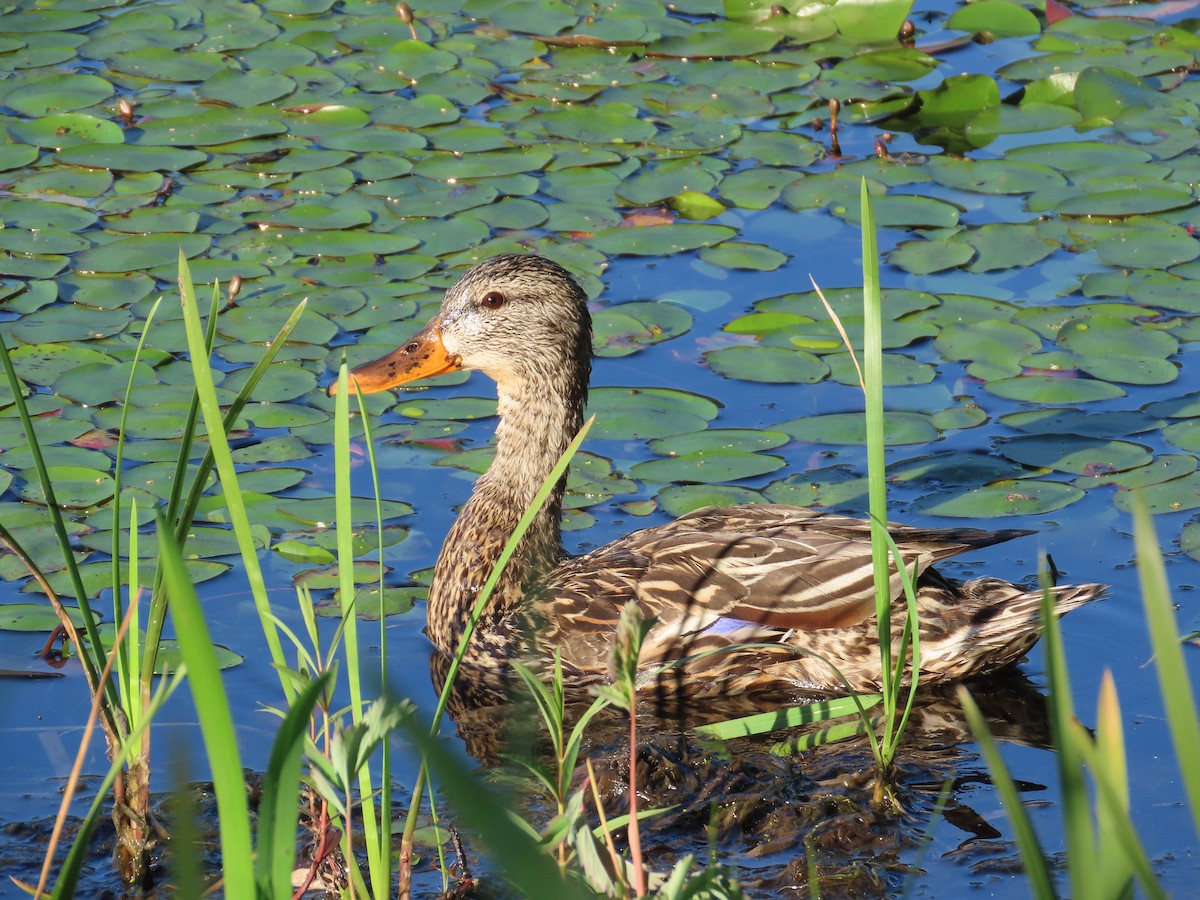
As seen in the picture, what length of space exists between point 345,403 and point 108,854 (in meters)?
1.30

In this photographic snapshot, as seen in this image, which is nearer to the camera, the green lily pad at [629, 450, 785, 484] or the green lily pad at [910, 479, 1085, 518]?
the green lily pad at [910, 479, 1085, 518]

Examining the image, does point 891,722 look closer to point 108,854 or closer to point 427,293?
point 108,854

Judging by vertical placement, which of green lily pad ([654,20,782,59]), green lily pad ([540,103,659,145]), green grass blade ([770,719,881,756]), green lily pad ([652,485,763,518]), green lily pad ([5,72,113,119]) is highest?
green lily pad ([654,20,782,59])

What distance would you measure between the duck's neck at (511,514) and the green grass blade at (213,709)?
280cm

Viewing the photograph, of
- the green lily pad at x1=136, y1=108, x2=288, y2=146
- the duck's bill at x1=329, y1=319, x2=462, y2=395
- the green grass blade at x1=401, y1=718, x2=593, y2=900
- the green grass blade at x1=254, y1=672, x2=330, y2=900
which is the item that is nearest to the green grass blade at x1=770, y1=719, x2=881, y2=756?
the duck's bill at x1=329, y1=319, x2=462, y2=395

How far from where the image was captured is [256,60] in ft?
27.1

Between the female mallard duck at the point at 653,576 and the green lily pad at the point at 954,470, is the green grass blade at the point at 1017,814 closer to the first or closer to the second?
the female mallard duck at the point at 653,576

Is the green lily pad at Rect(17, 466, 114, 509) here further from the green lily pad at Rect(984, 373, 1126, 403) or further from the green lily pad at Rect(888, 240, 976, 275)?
the green lily pad at Rect(888, 240, 976, 275)

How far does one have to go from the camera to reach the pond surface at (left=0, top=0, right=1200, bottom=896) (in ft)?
15.2

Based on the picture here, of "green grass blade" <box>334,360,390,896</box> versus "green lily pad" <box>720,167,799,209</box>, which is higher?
"green lily pad" <box>720,167,799,209</box>

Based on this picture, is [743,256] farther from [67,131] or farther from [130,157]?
[67,131]

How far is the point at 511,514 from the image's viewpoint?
5039 millimetres

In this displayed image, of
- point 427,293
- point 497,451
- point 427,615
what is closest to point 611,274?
point 427,293

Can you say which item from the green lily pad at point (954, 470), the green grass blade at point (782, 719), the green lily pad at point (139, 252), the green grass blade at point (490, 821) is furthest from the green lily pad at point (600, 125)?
the green grass blade at point (490, 821)
